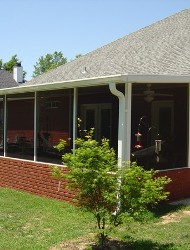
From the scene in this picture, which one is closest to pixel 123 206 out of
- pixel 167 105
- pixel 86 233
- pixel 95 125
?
pixel 86 233

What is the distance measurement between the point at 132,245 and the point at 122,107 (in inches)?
121

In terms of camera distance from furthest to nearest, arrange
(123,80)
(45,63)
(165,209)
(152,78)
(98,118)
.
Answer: (45,63)
(98,118)
(165,209)
(152,78)
(123,80)

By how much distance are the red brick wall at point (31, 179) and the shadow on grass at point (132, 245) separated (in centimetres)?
330

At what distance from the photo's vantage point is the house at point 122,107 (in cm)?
934

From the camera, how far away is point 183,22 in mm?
15914

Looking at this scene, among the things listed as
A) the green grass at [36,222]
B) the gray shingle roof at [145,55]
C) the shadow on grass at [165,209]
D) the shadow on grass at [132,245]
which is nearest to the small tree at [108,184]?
the shadow on grass at [132,245]

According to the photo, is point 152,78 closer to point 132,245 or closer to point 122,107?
point 122,107

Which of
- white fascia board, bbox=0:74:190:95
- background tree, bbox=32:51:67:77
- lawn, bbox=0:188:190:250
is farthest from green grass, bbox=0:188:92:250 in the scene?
background tree, bbox=32:51:67:77

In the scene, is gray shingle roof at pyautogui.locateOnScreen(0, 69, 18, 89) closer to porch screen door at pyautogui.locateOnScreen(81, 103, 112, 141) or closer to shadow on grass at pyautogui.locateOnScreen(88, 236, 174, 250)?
porch screen door at pyautogui.locateOnScreen(81, 103, 112, 141)

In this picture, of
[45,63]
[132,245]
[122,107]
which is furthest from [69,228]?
[45,63]

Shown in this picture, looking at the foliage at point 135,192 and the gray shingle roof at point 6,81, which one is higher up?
the gray shingle roof at point 6,81

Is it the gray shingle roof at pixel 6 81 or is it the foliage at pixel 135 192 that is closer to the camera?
the foliage at pixel 135 192

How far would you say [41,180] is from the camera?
35.8 ft

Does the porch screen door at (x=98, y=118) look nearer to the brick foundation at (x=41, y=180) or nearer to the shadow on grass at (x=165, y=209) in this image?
the brick foundation at (x=41, y=180)
